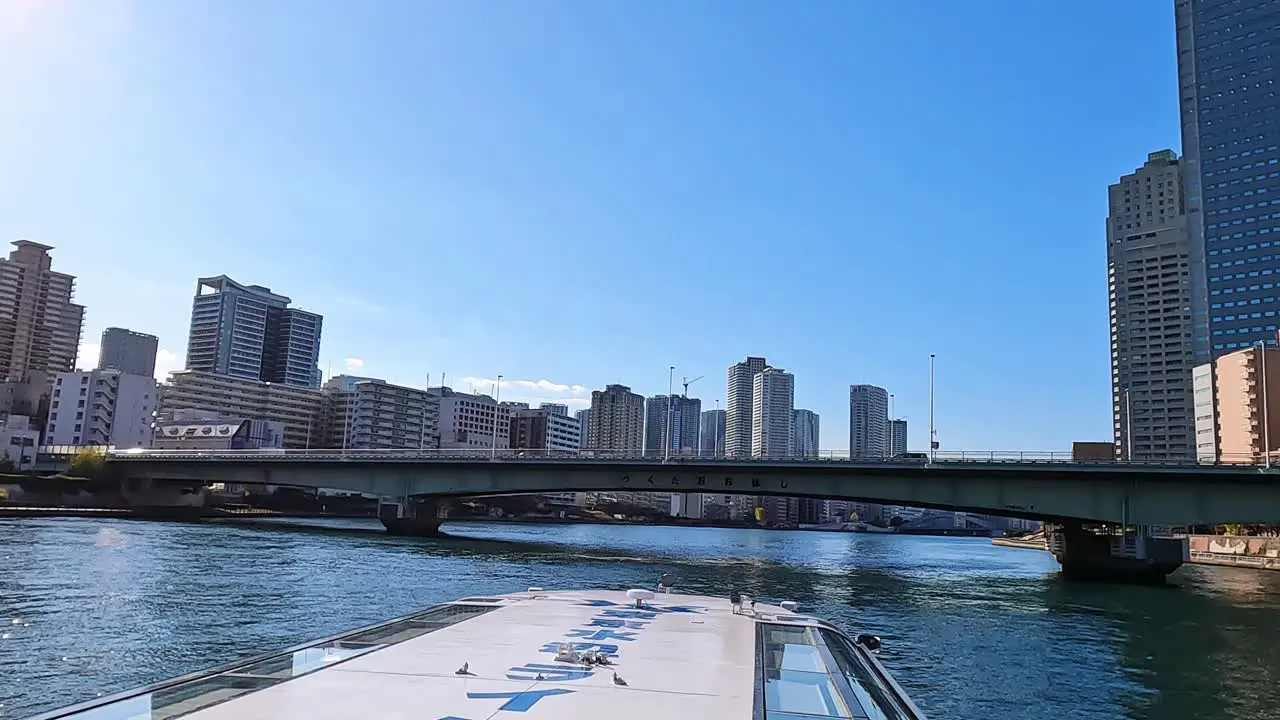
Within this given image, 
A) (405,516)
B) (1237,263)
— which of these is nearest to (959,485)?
(405,516)

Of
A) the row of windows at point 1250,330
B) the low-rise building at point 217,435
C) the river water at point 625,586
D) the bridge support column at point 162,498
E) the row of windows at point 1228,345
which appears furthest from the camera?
the row of windows at point 1228,345

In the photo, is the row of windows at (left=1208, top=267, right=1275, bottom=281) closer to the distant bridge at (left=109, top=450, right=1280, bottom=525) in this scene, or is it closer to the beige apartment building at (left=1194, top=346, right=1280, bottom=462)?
the beige apartment building at (left=1194, top=346, right=1280, bottom=462)

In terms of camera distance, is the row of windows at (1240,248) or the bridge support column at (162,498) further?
A: the row of windows at (1240,248)

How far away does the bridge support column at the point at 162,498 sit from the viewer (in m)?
95.0

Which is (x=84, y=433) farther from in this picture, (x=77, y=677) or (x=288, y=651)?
(x=288, y=651)

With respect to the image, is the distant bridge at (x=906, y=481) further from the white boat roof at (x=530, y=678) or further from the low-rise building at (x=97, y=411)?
the low-rise building at (x=97, y=411)

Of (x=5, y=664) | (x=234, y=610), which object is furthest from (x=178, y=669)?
(x=234, y=610)

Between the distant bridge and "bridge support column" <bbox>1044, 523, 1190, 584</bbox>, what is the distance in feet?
6.56

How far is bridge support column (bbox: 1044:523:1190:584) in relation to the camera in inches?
2122

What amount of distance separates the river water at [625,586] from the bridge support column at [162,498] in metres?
38.1

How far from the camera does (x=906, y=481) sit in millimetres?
60281

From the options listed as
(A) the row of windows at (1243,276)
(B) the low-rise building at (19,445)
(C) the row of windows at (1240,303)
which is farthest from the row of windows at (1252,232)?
(B) the low-rise building at (19,445)

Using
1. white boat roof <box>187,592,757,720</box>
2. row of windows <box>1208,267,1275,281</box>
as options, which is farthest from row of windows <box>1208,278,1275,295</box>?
white boat roof <box>187,592,757,720</box>

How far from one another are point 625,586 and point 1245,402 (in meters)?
120
